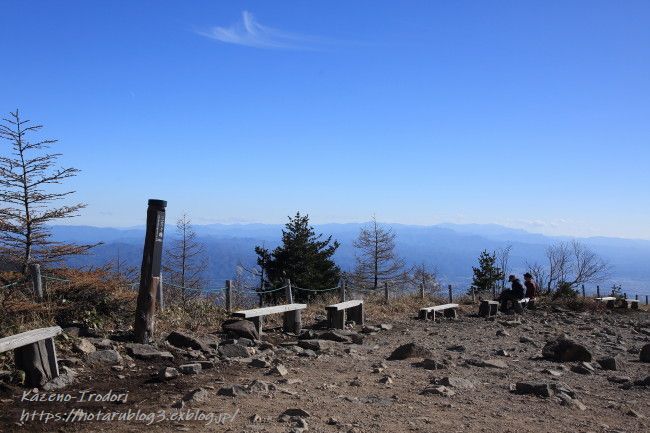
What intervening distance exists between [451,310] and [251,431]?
12982 millimetres

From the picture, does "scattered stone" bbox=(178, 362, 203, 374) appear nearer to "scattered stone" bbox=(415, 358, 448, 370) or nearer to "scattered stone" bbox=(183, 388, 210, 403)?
"scattered stone" bbox=(183, 388, 210, 403)

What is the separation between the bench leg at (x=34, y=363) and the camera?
6258mm

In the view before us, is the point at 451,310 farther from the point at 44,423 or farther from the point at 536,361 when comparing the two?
the point at 44,423

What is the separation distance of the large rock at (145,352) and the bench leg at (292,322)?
394 centimetres

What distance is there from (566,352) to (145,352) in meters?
6.89

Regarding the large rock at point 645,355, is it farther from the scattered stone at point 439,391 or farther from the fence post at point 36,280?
the fence post at point 36,280

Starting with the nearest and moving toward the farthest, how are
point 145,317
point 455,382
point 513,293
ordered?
point 455,382 → point 145,317 → point 513,293

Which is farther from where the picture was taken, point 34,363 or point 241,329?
point 241,329

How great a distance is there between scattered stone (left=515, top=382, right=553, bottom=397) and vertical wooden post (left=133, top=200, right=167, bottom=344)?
17.7ft

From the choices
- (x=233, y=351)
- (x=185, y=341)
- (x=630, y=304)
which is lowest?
(x=630, y=304)

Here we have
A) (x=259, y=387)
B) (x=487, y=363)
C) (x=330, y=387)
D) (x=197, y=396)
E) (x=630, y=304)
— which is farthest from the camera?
(x=630, y=304)

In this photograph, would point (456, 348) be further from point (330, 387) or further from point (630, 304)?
point (630, 304)

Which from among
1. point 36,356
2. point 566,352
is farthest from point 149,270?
point 566,352

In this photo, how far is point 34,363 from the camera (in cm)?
629
